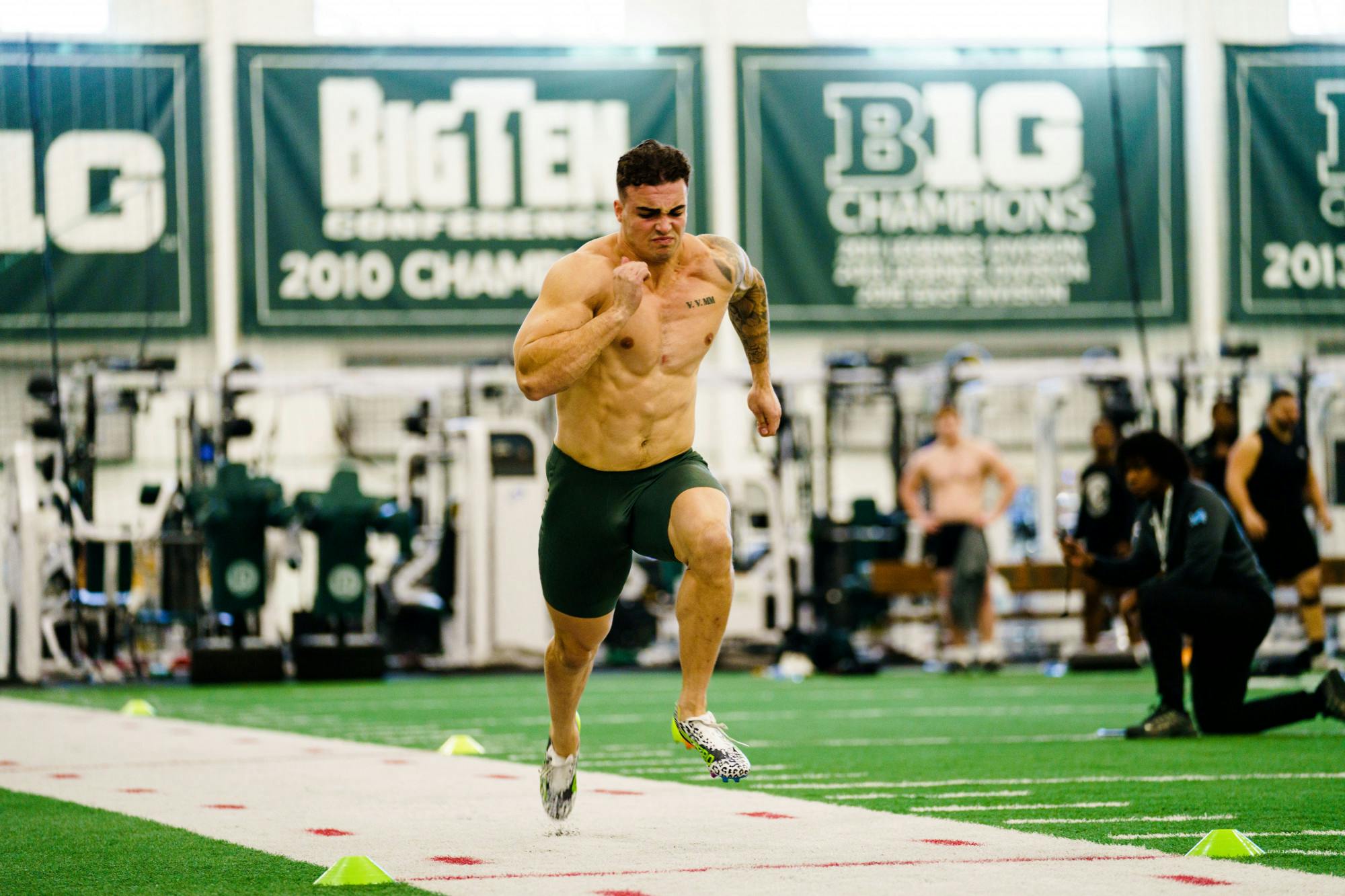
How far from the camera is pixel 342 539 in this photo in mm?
12430

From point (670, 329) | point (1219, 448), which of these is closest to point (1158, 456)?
point (670, 329)

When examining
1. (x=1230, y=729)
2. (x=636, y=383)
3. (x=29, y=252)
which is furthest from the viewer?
(x=29, y=252)

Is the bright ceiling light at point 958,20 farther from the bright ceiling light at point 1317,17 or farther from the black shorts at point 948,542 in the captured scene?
the black shorts at point 948,542

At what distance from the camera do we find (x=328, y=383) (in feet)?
42.9

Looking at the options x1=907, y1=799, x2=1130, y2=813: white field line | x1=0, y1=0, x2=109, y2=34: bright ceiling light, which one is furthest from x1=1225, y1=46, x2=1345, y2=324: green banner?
x1=907, y1=799, x2=1130, y2=813: white field line

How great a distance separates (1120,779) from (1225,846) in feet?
5.58

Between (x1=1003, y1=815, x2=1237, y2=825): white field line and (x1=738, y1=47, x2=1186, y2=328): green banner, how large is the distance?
39.7 feet

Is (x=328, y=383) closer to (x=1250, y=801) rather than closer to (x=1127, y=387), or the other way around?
(x=1127, y=387)

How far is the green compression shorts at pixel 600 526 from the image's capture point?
4273 millimetres

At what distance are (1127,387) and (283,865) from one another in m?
10.9

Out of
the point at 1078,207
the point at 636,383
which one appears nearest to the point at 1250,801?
the point at 636,383

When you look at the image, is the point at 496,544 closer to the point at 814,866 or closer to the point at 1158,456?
the point at 1158,456

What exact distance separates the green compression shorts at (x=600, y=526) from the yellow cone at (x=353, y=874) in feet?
3.28

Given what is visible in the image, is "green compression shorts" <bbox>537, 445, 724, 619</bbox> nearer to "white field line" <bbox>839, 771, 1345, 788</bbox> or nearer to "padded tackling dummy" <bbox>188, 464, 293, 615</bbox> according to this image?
"white field line" <bbox>839, 771, 1345, 788</bbox>
